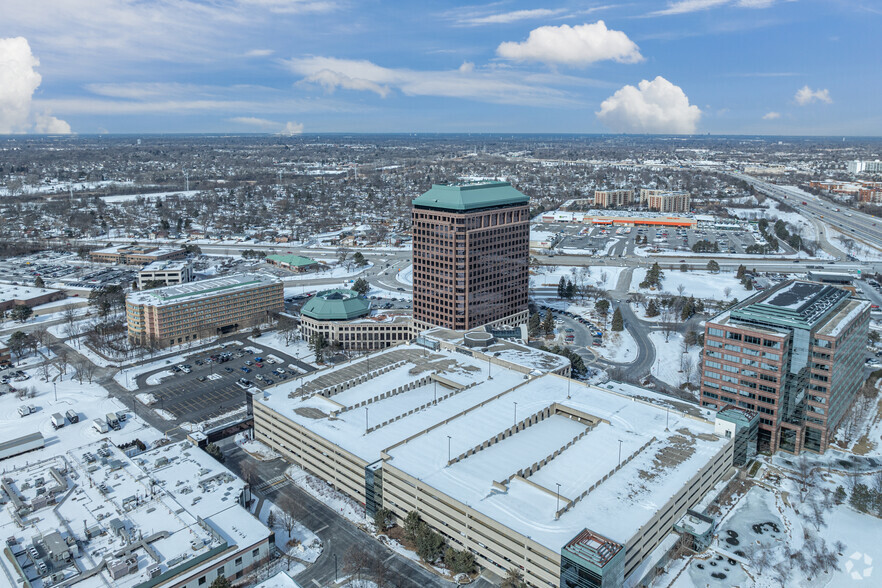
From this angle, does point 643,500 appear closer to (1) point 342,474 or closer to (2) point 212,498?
(1) point 342,474

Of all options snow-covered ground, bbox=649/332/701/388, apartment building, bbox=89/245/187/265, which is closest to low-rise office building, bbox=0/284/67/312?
apartment building, bbox=89/245/187/265

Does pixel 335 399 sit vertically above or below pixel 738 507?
above

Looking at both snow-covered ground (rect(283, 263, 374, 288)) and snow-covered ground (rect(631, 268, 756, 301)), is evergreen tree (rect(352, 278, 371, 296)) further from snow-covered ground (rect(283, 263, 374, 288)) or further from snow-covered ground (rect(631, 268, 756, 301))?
snow-covered ground (rect(631, 268, 756, 301))

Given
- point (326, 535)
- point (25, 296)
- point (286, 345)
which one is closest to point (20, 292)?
point (25, 296)

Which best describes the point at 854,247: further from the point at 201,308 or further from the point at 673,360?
the point at 201,308

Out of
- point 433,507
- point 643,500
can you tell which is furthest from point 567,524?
point 433,507

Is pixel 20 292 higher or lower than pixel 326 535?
higher
